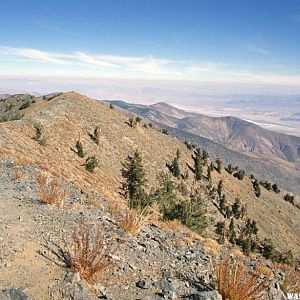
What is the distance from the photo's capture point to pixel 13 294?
569 cm

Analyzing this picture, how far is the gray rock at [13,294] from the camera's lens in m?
5.60

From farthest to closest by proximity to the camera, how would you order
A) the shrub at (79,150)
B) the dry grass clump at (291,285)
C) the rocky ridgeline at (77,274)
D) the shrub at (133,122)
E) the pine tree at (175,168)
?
the shrub at (133,122)
the pine tree at (175,168)
the shrub at (79,150)
the dry grass clump at (291,285)
the rocky ridgeline at (77,274)

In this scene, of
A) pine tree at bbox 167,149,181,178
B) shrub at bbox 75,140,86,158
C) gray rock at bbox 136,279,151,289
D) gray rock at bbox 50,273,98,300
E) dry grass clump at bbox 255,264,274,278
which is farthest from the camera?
pine tree at bbox 167,149,181,178

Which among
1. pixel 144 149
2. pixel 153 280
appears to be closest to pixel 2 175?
pixel 153 280

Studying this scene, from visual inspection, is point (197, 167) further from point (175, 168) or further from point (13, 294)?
point (13, 294)

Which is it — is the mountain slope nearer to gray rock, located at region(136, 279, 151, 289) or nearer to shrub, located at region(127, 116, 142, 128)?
shrub, located at region(127, 116, 142, 128)

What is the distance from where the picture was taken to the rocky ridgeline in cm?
643

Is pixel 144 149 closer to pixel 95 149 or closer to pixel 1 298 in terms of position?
pixel 95 149

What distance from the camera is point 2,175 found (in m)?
14.1

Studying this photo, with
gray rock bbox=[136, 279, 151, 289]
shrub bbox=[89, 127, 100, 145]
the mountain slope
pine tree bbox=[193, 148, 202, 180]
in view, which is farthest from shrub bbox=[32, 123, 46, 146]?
pine tree bbox=[193, 148, 202, 180]

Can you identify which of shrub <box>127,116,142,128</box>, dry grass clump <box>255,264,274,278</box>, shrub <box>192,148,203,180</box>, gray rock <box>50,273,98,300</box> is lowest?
shrub <box>192,148,203,180</box>

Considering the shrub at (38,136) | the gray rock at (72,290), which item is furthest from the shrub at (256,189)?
the gray rock at (72,290)

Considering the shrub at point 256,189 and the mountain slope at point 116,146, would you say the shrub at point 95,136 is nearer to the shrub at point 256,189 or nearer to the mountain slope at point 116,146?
the mountain slope at point 116,146

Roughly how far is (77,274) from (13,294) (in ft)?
4.21
